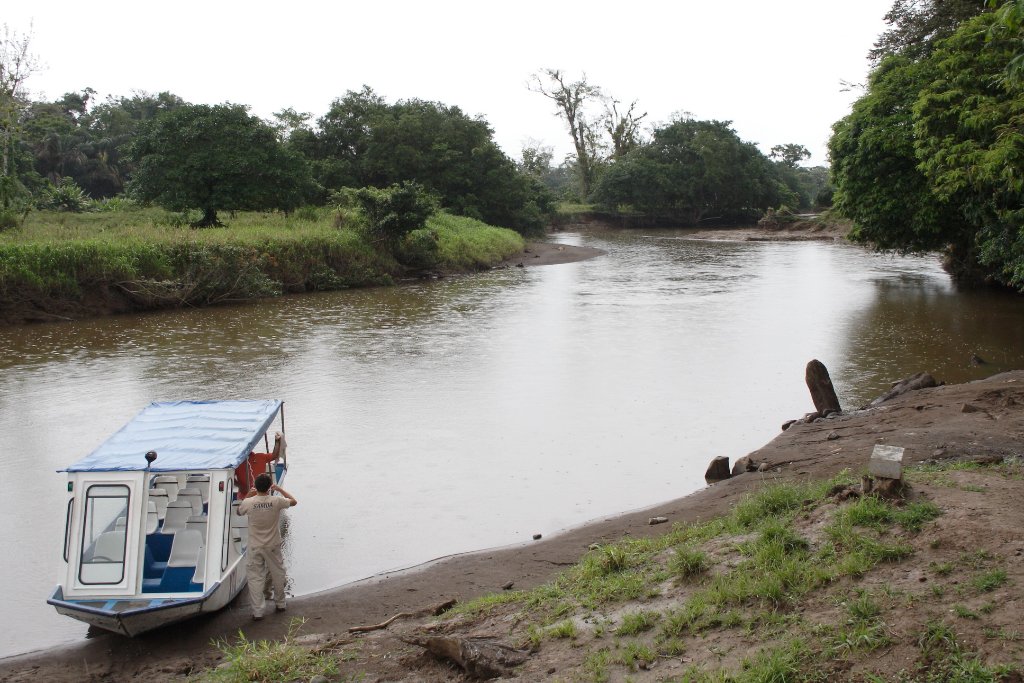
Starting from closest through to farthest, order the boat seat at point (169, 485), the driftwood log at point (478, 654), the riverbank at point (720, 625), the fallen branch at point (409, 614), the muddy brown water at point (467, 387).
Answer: the riverbank at point (720, 625) < the driftwood log at point (478, 654) < the fallen branch at point (409, 614) < the boat seat at point (169, 485) < the muddy brown water at point (467, 387)

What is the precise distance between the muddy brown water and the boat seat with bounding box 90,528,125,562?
86 cm

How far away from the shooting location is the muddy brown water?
10359 mm

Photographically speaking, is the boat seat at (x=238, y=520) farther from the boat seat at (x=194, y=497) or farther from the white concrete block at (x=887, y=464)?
the white concrete block at (x=887, y=464)

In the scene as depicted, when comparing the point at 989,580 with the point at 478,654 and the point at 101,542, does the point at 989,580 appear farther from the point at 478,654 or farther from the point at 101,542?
the point at 101,542

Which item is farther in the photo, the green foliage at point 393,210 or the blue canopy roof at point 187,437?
the green foliage at point 393,210

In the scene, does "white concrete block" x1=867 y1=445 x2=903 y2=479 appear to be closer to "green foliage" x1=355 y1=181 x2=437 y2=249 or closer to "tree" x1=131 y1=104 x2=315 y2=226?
"green foliage" x1=355 y1=181 x2=437 y2=249

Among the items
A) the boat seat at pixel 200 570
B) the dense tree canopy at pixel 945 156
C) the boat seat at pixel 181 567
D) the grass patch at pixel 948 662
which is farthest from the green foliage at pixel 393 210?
the grass patch at pixel 948 662

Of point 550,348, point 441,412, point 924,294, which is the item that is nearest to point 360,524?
point 441,412

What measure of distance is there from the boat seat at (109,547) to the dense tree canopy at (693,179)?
70.3 m

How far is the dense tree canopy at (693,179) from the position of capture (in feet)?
246

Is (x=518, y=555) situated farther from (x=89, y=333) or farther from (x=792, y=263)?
(x=792, y=263)

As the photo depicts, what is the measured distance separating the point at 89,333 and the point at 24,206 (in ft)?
38.8

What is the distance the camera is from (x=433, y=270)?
123 feet

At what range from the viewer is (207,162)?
33719 millimetres
